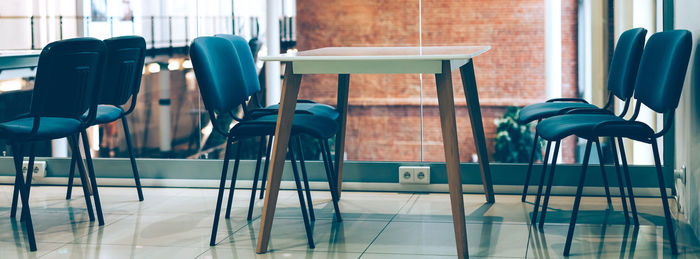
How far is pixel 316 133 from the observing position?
11.2 ft

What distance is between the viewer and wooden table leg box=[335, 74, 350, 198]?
439cm

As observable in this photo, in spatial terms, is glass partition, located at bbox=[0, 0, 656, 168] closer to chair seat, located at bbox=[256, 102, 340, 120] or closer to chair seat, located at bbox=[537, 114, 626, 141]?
chair seat, located at bbox=[256, 102, 340, 120]

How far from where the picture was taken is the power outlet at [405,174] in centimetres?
464

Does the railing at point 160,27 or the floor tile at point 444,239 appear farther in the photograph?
the railing at point 160,27

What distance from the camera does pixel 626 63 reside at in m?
3.61

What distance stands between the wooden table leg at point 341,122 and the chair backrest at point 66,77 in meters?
1.35

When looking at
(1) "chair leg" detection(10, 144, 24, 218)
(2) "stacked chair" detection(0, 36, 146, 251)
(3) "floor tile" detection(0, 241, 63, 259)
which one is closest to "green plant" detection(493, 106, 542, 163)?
(2) "stacked chair" detection(0, 36, 146, 251)

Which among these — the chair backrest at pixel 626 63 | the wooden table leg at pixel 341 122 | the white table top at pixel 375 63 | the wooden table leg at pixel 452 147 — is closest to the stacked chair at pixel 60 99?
the white table top at pixel 375 63

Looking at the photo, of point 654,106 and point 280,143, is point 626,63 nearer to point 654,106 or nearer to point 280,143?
point 654,106

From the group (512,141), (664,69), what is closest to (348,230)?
(512,141)

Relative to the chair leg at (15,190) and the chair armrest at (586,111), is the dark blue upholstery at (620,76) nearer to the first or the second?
the chair armrest at (586,111)

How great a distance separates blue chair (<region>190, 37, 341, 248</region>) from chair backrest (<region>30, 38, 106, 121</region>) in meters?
0.58

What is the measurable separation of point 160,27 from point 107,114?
34.1 inches

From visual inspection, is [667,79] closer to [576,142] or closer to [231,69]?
[576,142]
